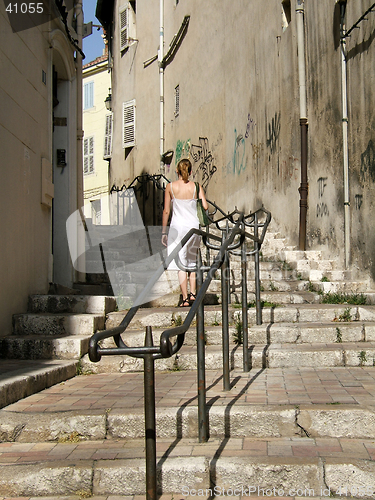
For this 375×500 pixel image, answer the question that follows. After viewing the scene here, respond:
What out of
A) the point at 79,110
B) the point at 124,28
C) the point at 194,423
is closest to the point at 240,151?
the point at 79,110

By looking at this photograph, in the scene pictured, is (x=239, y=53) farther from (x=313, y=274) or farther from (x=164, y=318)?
(x=164, y=318)

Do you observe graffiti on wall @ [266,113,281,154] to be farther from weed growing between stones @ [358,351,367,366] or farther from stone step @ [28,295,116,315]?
weed growing between stones @ [358,351,367,366]

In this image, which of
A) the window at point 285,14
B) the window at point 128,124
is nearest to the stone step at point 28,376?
the window at point 285,14

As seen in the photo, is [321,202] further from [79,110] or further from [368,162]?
[79,110]

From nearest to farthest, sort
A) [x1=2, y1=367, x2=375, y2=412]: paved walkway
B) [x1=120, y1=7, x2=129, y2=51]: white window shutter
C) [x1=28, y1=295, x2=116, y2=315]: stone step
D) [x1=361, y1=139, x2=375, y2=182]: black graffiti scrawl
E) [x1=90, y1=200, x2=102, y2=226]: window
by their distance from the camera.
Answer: [x1=2, y1=367, x2=375, y2=412]: paved walkway → [x1=28, y1=295, x2=116, y2=315]: stone step → [x1=361, y1=139, x2=375, y2=182]: black graffiti scrawl → [x1=120, y1=7, x2=129, y2=51]: white window shutter → [x1=90, y1=200, x2=102, y2=226]: window

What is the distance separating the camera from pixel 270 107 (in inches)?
395

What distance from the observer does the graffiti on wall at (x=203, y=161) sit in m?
13.4

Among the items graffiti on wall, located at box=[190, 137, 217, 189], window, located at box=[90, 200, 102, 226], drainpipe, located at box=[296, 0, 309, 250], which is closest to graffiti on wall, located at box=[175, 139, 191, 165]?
graffiti on wall, located at box=[190, 137, 217, 189]

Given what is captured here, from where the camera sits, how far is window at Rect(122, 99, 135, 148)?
18984 mm

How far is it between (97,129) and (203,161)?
1480 centimetres

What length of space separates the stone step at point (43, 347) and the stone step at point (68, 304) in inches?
27.7

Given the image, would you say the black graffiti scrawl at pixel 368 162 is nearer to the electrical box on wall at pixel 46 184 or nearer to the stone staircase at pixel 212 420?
the stone staircase at pixel 212 420

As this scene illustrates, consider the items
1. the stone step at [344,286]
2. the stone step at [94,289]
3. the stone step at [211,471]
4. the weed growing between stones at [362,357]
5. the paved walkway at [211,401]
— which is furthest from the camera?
the stone step at [94,289]

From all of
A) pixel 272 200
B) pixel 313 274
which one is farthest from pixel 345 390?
pixel 272 200
